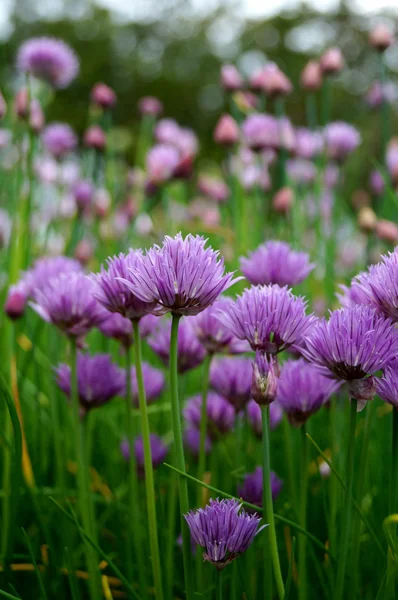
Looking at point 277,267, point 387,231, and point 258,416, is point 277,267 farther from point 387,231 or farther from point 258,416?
point 387,231

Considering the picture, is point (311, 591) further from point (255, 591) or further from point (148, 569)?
point (148, 569)

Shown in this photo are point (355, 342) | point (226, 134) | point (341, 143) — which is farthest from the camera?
point (341, 143)

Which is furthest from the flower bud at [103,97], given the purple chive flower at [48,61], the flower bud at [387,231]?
the flower bud at [387,231]

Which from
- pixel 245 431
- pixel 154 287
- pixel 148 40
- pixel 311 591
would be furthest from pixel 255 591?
pixel 148 40

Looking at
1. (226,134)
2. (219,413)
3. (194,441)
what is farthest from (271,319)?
(226,134)

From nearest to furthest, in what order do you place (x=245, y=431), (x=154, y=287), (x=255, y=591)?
(x=154, y=287), (x=255, y=591), (x=245, y=431)

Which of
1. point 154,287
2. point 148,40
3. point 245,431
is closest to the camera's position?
point 154,287

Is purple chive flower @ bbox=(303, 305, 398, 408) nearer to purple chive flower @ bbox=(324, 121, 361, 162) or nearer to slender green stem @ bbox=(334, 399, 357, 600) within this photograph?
slender green stem @ bbox=(334, 399, 357, 600)
